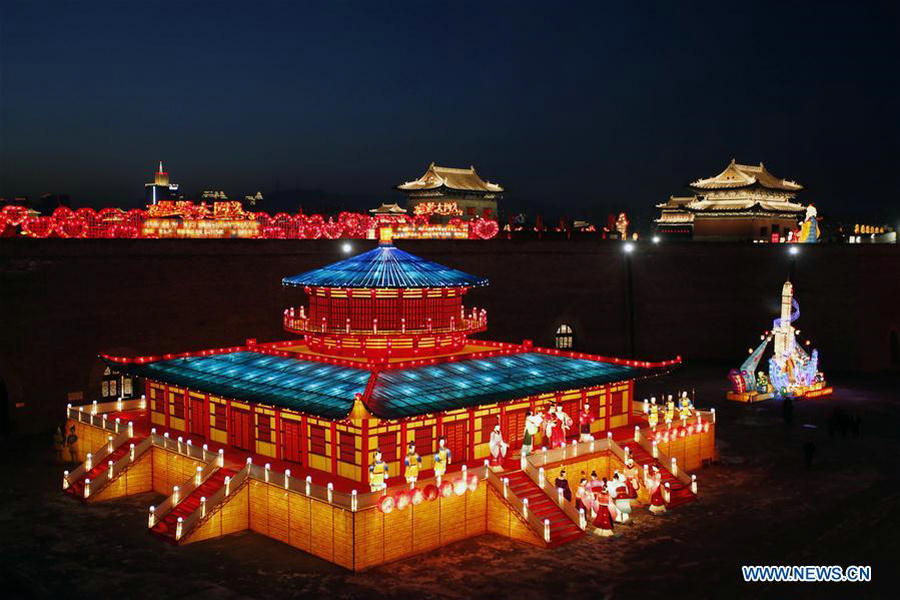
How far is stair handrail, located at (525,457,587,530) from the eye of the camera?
75.4ft

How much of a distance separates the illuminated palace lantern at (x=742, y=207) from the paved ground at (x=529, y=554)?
38379 millimetres

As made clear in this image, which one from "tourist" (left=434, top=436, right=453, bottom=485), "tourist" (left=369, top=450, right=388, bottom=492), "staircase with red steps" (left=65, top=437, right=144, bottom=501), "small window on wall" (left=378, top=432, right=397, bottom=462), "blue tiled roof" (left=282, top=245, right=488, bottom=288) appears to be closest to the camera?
"tourist" (left=369, top=450, right=388, bottom=492)

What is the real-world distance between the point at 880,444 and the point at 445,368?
54.2 feet

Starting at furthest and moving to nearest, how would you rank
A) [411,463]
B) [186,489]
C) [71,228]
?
[71,228], [186,489], [411,463]

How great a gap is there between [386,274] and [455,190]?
4755 centimetres

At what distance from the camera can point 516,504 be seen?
2270 cm

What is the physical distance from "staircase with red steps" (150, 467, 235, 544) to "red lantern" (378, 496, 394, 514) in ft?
16.3

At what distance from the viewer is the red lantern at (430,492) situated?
2167cm

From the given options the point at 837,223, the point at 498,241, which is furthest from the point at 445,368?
the point at 837,223

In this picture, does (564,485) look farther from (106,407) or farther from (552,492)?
(106,407)

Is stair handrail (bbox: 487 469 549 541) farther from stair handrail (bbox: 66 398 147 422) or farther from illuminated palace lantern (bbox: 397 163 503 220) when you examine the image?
illuminated palace lantern (bbox: 397 163 503 220)

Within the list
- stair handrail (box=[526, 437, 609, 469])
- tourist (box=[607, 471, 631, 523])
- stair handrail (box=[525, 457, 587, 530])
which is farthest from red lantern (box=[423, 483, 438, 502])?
tourist (box=[607, 471, 631, 523])

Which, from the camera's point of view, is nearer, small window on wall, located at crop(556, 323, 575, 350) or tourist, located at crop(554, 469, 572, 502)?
tourist, located at crop(554, 469, 572, 502)

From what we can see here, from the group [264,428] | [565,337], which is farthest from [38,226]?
[565,337]
